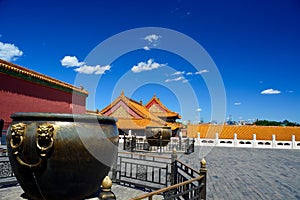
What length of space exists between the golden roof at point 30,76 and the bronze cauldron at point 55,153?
27.4ft

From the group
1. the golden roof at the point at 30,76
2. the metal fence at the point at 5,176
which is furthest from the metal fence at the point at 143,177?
the golden roof at the point at 30,76

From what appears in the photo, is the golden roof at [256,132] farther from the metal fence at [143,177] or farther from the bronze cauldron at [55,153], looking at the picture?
the bronze cauldron at [55,153]

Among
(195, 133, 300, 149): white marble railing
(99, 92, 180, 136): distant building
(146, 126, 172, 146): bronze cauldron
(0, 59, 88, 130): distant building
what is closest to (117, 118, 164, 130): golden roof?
(99, 92, 180, 136): distant building

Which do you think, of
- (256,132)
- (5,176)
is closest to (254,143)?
(256,132)

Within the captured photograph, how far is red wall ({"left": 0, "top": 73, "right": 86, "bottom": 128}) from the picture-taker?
990 cm

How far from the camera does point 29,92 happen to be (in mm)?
11188

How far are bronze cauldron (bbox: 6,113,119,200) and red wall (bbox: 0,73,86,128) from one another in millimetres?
8209

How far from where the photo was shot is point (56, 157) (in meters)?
2.75

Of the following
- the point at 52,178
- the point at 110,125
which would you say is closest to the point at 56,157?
the point at 52,178

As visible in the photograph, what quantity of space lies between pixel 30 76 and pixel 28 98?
1.08m

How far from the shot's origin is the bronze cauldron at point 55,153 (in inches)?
108

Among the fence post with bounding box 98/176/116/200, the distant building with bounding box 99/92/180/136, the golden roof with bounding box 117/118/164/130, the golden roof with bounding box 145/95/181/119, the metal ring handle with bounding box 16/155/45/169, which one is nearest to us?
the fence post with bounding box 98/176/116/200

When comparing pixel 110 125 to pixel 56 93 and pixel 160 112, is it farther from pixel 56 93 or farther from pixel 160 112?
pixel 160 112

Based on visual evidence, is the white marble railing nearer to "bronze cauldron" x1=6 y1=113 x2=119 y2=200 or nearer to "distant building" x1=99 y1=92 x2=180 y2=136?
"distant building" x1=99 y1=92 x2=180 y2=136
